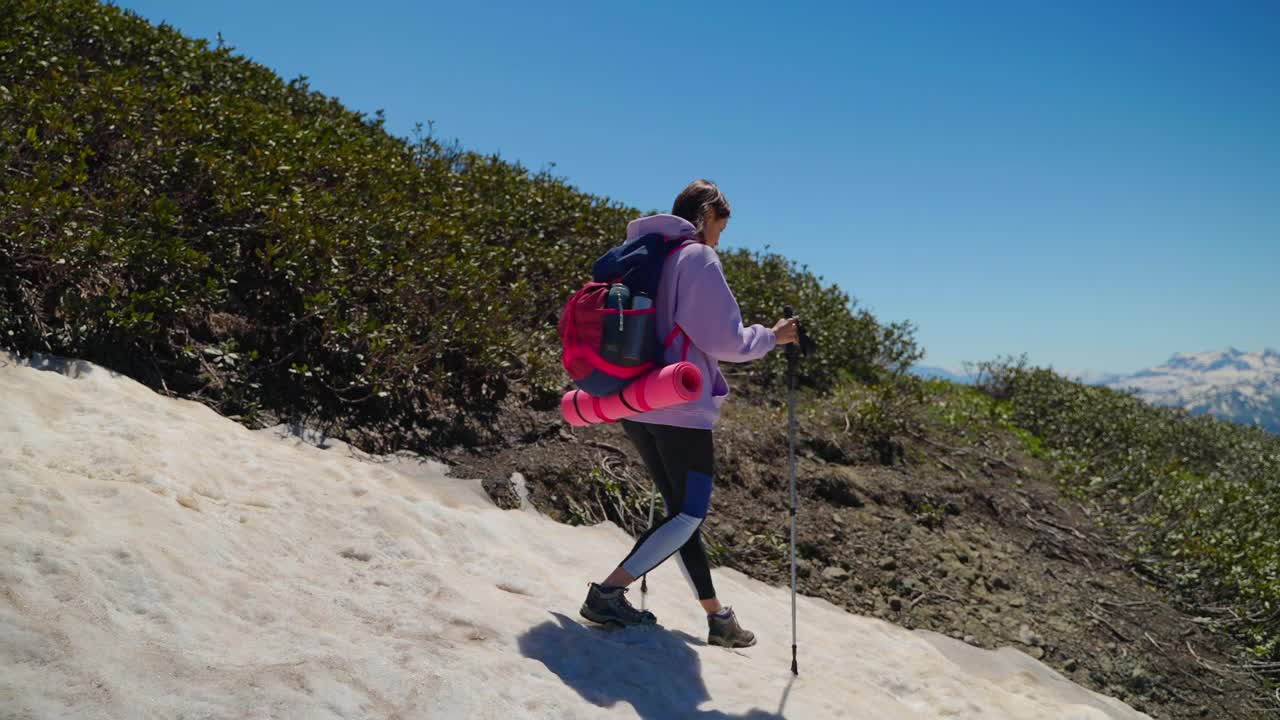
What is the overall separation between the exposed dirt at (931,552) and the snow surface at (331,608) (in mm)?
425

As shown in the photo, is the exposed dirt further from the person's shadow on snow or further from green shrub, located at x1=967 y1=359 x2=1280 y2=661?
the person's shadow on snow

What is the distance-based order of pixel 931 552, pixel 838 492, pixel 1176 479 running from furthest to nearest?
Answer: 1. pixel 1176 479
2. pixel 838 492
3. pixel 931 552

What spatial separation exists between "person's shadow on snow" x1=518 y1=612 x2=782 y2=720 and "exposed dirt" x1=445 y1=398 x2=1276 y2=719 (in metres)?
2.02

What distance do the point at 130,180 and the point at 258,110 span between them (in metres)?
2.92

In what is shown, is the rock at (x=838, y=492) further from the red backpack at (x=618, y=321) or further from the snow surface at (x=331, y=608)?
the red backpack at (x=618, y=321)

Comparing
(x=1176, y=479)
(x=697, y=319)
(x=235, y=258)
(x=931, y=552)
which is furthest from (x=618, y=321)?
(x=1176, y=479)

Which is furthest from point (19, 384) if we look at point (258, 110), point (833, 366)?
point (833, 366)

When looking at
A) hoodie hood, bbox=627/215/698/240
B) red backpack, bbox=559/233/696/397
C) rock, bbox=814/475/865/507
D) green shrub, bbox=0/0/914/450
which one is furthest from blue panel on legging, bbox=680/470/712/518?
rock, bbox=814/475/865/507

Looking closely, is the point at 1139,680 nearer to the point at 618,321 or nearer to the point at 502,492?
the point at 502,492

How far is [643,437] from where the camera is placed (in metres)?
4.45

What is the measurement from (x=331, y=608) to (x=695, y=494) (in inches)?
71.4

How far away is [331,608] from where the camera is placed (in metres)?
3.92

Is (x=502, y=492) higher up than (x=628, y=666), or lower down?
higher up

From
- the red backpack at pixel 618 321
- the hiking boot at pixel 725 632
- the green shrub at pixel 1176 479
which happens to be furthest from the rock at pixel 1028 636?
the red backpack at pixel 618 321
